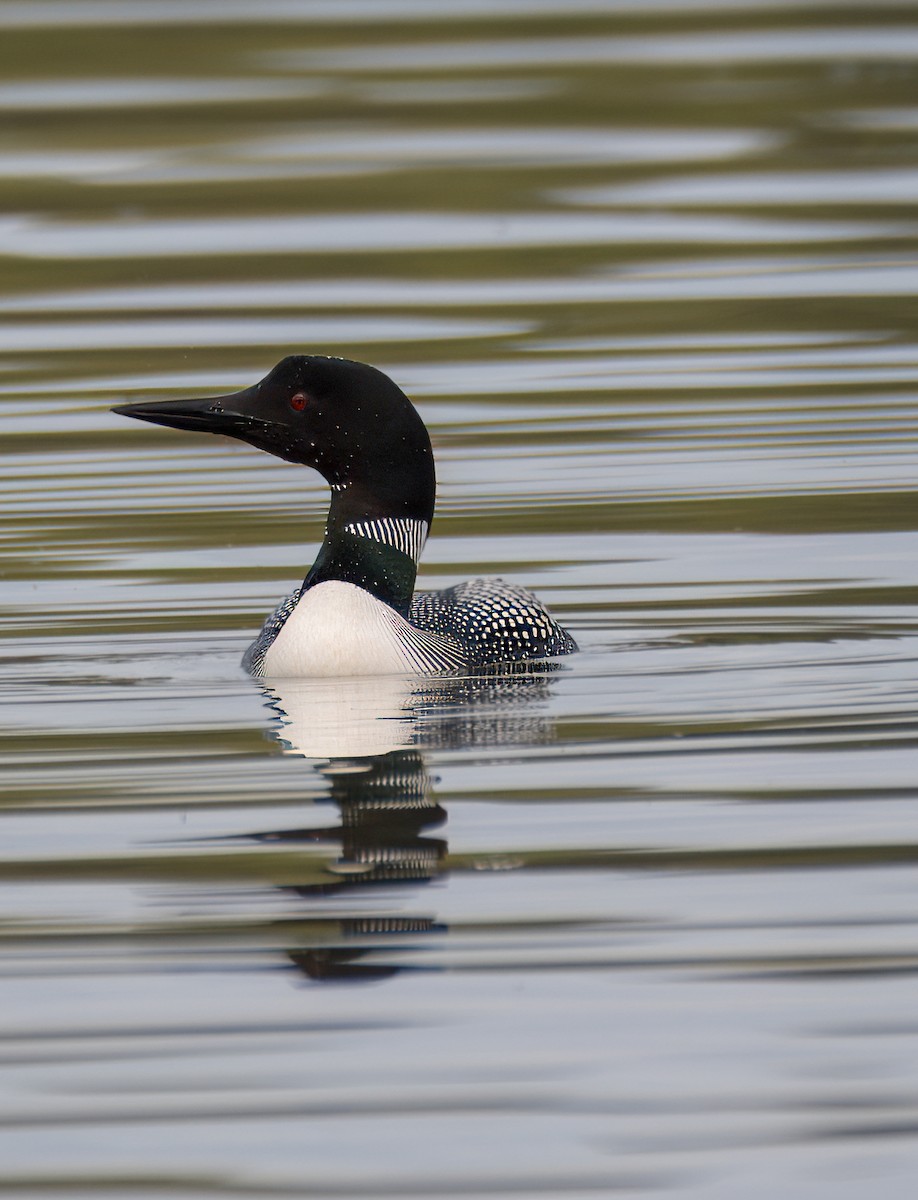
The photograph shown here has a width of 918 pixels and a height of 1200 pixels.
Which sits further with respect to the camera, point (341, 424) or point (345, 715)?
point (341, 424)

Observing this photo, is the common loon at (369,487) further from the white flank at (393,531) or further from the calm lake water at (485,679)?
the calm lake water at (485,679)

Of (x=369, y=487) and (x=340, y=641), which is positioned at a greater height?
(x=369, y=487)

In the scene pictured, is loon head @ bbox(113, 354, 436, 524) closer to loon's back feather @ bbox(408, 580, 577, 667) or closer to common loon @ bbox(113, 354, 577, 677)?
common loon @ bbox(113, 354, 577, 677)

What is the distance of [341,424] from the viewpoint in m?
7.33

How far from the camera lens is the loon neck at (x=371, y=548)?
7309 millimetres

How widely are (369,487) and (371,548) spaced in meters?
0.17

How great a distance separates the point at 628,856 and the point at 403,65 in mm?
15817

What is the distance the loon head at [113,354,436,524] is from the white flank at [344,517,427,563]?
0.07 feet

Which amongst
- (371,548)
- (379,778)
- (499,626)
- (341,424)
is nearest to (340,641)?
(371,548)

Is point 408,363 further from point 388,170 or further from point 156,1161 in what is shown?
point 156,1161

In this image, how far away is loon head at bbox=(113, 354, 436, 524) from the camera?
7.32 m

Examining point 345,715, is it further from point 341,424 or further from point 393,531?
point 341,424

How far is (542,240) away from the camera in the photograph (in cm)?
1454

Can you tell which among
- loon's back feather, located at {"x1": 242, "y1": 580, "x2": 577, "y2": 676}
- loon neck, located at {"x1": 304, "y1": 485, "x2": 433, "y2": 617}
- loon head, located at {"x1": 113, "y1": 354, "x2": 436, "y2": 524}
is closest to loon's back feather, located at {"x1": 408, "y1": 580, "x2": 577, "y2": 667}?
loon's back feather, located at {"x1": 242, "y1": 580, "x2": 577, "y2": 676}
